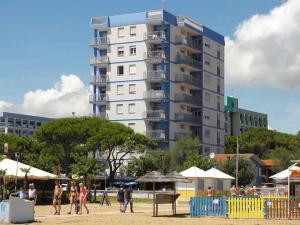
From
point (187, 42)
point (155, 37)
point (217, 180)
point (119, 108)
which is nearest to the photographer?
point (217, 180)

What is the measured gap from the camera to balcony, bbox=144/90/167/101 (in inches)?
3364

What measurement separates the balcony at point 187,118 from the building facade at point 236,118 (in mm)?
52278

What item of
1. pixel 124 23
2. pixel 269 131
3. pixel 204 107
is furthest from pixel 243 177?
pixel 269 131

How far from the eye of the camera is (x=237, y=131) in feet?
497

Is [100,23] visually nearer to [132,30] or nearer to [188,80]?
[132,30]

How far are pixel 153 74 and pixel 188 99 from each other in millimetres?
7416

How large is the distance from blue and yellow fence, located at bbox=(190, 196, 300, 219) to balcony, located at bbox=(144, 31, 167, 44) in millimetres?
54782

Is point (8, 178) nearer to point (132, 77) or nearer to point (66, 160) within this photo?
point (66, 160)

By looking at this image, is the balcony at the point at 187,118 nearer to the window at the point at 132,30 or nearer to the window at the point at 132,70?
the window at the point at 132,70

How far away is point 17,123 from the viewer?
176 m

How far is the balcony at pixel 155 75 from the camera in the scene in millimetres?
85562

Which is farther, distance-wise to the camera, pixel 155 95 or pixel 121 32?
pixel 121 32

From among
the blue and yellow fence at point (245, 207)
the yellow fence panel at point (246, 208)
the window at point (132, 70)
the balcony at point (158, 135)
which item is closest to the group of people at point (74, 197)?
the blue and yellow fence at point (245, 207)

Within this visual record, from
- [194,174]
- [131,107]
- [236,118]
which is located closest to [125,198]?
[194,174]
